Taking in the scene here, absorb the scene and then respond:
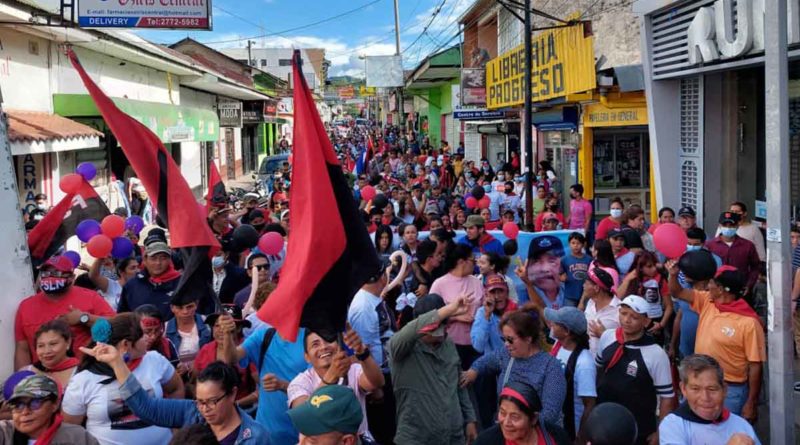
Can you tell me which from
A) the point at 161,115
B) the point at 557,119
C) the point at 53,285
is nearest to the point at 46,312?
the point at 53,285

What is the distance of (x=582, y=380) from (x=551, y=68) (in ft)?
39.5

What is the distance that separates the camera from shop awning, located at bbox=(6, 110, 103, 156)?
453 inches

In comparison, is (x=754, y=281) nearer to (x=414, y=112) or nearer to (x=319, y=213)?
(x=319, y=213)

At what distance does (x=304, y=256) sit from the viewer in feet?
13.4

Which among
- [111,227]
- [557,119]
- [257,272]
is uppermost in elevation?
[557,119]

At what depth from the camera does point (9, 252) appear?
5258 mm

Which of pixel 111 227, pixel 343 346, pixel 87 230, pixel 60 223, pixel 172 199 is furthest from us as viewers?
pixel 111 227

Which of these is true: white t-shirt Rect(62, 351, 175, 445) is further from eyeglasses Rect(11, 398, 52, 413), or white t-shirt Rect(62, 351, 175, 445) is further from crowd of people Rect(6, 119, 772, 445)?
eyeglasses Rect(11, 398, 52, 413)

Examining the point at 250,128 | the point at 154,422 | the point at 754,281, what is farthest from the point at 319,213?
the point at 250,128

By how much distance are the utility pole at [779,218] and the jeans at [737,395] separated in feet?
0.92

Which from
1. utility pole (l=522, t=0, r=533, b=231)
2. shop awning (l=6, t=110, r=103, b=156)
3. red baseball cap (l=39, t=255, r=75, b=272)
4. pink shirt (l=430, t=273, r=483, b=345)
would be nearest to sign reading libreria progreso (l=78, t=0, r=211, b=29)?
shop awning (l=6, t=110, r=103, b=156)

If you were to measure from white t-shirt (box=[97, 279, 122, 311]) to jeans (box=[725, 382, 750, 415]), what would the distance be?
16.4ft

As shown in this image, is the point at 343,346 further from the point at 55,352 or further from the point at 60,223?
the point at 60,223

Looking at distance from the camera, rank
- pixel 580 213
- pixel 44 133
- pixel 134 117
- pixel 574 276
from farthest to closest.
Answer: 1. pixel 134 117
2. pixel 44 133
3. pixel 580 213
4. pixel 574 276
